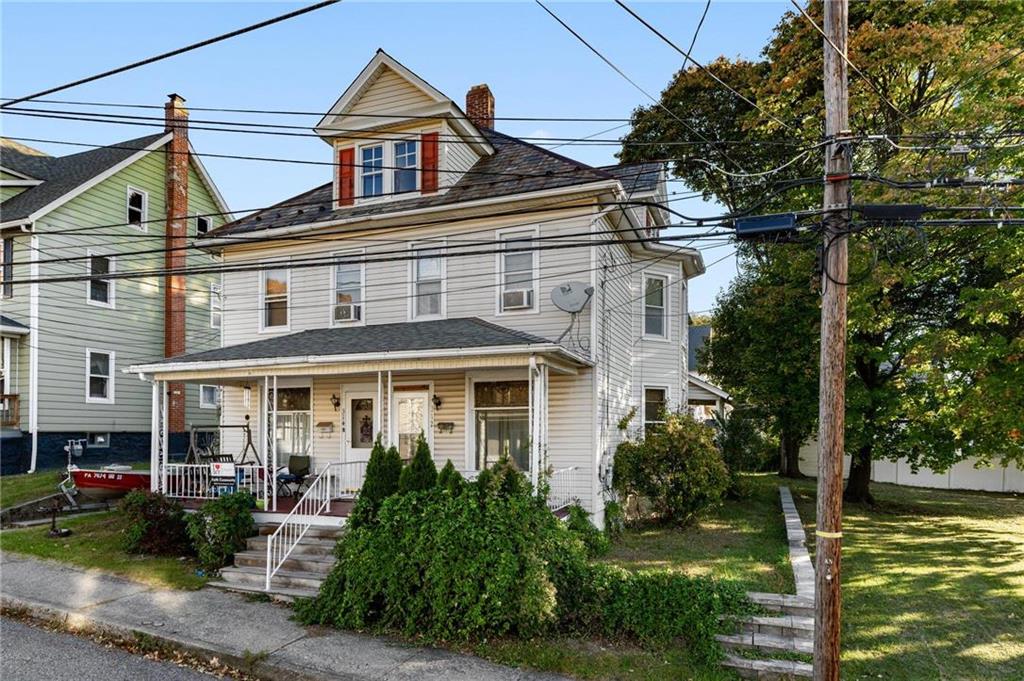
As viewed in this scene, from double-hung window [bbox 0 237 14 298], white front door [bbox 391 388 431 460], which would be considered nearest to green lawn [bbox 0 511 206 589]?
white front door [bbox 391 388 431 460]

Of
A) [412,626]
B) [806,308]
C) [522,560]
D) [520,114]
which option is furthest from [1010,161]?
[412,626]

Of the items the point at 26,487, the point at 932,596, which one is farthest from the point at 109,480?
the point at 932,596

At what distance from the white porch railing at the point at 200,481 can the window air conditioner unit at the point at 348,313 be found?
363 centimetres

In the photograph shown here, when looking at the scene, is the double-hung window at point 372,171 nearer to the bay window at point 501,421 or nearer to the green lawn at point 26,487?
the bay window at point 501,421

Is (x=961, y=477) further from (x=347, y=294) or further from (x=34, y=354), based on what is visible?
(x=34, y=354)

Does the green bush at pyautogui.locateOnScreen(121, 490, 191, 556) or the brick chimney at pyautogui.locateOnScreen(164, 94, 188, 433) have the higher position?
the brick chimney at pyautogui.locateOnScreen(164, 94, 188, 433)

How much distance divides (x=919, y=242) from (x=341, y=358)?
373 inches

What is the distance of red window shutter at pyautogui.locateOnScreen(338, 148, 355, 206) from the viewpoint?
1450 centimetres

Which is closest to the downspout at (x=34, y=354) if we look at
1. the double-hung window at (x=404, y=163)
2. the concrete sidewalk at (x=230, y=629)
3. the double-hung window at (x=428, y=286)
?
the concrete sidewalk at (x=230, y=629)

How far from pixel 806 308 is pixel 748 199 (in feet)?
29.3

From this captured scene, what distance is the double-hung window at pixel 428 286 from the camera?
1344 cm

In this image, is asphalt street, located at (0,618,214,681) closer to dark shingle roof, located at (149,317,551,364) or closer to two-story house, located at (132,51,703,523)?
two-story house, located at (132,51,703,523)

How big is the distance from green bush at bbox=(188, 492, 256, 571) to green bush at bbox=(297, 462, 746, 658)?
2522mm

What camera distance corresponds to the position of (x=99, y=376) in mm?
19125
